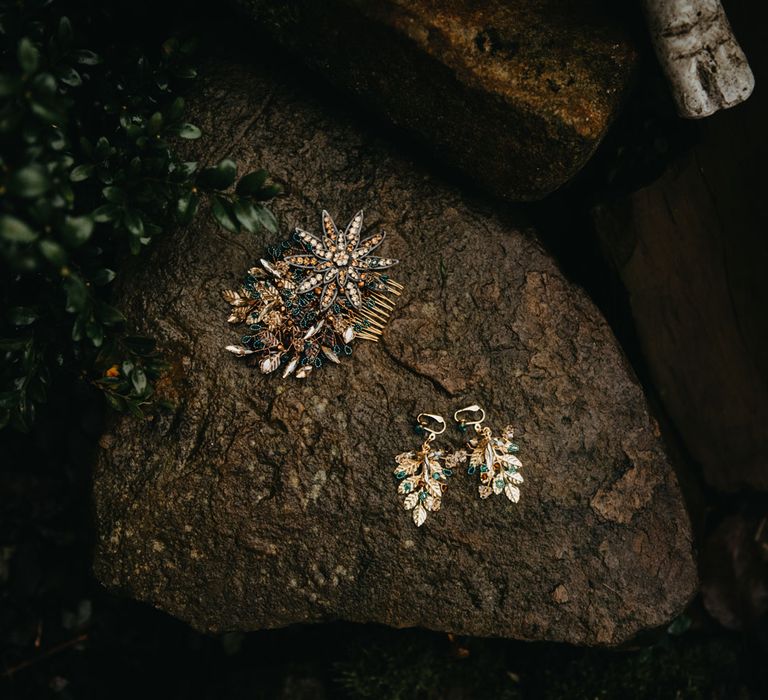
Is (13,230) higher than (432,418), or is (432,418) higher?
(13,230)

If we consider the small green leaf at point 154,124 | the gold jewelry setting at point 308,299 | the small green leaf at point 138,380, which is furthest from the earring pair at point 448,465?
the small green leaf at point 154,124

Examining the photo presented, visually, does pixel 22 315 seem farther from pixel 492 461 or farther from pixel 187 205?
pixel 492 461

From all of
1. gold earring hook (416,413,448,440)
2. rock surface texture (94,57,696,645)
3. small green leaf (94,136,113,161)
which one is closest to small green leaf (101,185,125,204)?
small green leaf (94,136,113,161)

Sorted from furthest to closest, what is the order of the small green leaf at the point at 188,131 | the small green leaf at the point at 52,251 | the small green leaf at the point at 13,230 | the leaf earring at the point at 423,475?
the leaf earring at the point at 423,475, the small green leaf at the point at 188,131, the small green leaf at the point at 52,251, the small green leaf at the point at 13,230

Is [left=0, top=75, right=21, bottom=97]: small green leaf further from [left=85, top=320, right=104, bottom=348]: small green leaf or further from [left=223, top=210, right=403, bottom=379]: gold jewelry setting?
[left=223, top=210, right=403, bottom=379]: gold jewelry setting

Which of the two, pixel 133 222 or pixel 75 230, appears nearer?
pixel 75 230

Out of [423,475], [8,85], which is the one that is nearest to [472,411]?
[423,475]

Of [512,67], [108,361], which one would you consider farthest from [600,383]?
[108,361]

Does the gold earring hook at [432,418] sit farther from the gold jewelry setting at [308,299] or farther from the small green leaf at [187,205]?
the small green leaf at [187,205]
